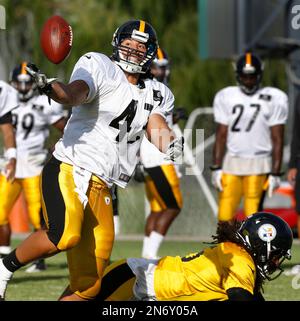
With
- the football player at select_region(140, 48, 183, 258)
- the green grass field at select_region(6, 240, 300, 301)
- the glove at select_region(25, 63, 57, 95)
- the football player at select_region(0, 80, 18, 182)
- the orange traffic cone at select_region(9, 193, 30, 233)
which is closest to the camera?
the glove at select_region(25, 63, 57, 95)

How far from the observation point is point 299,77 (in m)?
12.8

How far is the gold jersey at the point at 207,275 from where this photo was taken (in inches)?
191

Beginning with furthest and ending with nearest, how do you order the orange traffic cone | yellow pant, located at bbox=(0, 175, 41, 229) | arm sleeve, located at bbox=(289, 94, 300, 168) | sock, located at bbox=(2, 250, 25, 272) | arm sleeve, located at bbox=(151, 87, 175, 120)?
the orange traffic cone, yellow pant, located at bbox=(0, 175, 41, 229), arm sleeve, located at bbox=(289, 94, 300, 168), arm sleeve, located at bbox=(151, 87, 175, 120), sock, located at bbox=(2, 250, 25, 272)

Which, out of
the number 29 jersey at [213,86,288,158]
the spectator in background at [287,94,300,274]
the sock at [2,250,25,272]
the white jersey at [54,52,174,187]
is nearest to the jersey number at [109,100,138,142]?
the white jersey at [54,52,174,187]

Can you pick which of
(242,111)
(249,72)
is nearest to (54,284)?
(242,111)

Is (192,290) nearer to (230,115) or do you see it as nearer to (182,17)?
(230,115)

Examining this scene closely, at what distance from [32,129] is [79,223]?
153 inches

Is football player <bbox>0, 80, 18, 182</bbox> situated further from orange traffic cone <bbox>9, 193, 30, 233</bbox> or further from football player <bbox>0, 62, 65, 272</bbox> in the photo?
orange traffic cone <bbox>9, 193, 30, 233</bbox>

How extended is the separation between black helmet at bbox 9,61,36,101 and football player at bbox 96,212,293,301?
371 centimetres

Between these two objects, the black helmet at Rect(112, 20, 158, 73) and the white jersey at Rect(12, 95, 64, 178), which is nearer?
the black helmet at Rect(112, 20, 158, 73)

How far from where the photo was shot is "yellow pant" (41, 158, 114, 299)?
495cm

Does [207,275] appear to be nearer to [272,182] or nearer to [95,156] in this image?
[95,156]

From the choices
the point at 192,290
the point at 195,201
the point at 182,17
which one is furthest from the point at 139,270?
the point at 182,17
